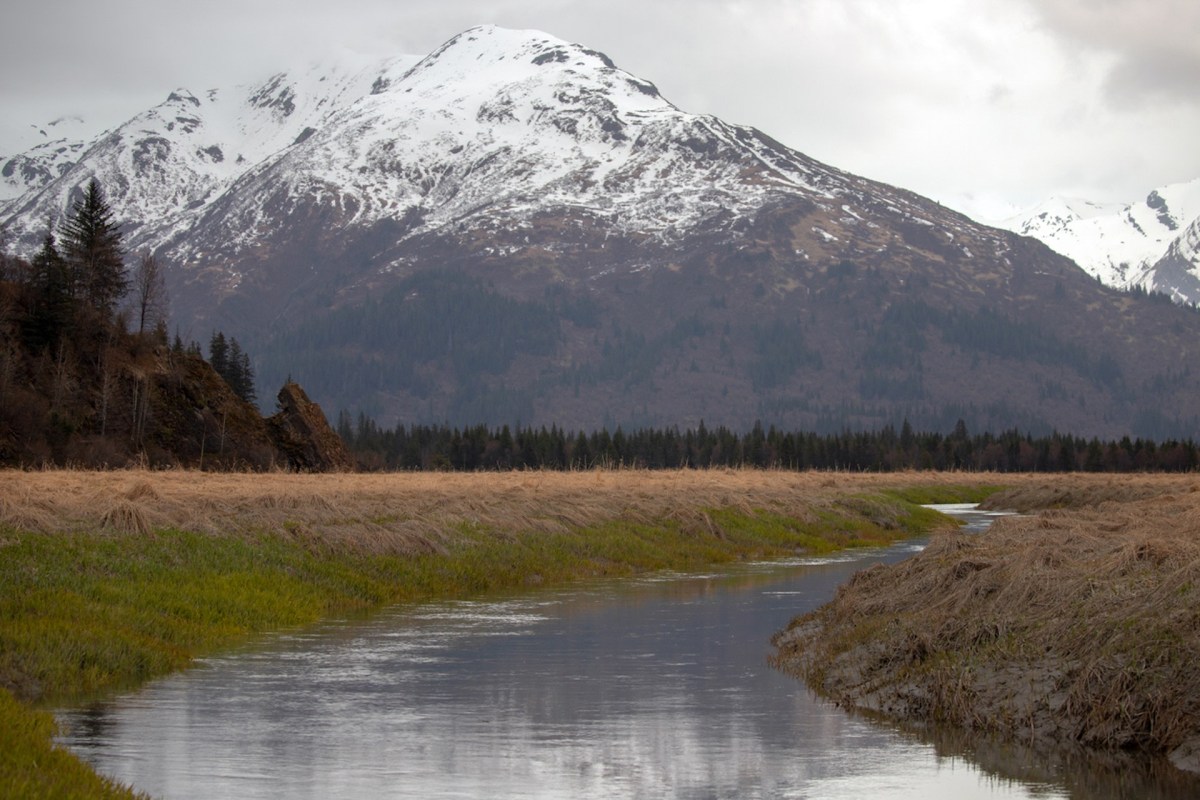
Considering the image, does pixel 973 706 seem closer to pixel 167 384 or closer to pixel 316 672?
pixel 316 672

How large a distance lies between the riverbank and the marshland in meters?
0.04

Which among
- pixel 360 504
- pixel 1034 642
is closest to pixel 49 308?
pixel 360 504

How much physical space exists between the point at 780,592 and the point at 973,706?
18670 mm

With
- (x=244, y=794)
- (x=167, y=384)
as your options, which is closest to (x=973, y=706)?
(x=244, y=794)

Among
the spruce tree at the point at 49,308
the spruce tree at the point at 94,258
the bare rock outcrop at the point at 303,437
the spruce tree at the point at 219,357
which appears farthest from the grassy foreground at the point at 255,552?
the spruce tree at the point at 219,357

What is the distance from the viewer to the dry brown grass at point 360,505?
1273 inches

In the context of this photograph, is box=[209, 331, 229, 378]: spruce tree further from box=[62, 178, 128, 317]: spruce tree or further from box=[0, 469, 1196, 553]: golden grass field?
box=[0, 469, 1196, 553]: golden grass field

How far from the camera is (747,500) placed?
61.7 meters

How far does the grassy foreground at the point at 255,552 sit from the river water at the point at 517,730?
138cm

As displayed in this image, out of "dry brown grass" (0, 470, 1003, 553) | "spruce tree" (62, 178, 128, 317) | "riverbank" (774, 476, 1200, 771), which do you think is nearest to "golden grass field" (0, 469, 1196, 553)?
"dry brown grass" (0, 470, 1003, 553)

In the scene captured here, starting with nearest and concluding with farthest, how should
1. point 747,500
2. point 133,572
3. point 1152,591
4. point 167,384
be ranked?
point 1152,591 < point 133,572 < point 747,500 < point 167,384

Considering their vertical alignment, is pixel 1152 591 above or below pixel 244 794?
above

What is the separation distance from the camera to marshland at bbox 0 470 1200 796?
18.2 m

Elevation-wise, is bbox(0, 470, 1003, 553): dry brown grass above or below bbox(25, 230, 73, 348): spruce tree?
below
